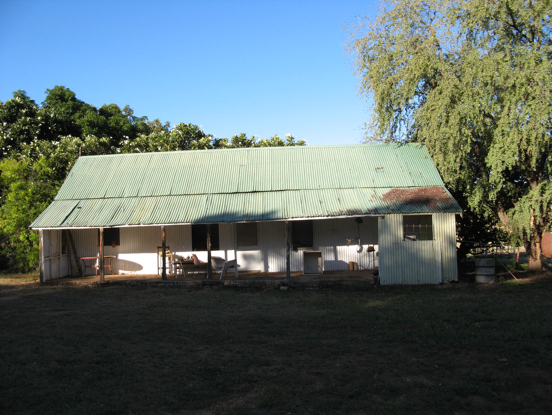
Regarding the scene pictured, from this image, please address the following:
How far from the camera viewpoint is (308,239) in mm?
16000

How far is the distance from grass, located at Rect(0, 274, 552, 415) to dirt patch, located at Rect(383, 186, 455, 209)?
305 centimetres

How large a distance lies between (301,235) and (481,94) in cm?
743

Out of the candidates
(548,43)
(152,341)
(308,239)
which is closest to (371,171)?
(308,239)

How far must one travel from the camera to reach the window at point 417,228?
1436 cm

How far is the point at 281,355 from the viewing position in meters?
7.21

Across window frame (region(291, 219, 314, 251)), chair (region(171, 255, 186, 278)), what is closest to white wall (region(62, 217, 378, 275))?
window frame (region(291, 219, 314, 251))

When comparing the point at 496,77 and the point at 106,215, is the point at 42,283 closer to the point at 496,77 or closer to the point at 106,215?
the point at 106,215

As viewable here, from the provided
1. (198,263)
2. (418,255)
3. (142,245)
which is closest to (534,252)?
(418,255)

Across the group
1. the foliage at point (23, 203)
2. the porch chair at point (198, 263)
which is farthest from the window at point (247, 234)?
the foliage at point (23, 203)

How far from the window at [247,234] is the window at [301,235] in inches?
54.6

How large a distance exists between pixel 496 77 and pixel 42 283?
1602 centimetres

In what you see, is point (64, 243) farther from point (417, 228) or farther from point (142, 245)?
point (417, 228)

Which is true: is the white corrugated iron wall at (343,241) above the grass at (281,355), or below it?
above

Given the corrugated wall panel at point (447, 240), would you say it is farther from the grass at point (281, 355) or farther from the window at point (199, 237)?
the window at point (199, 237)
